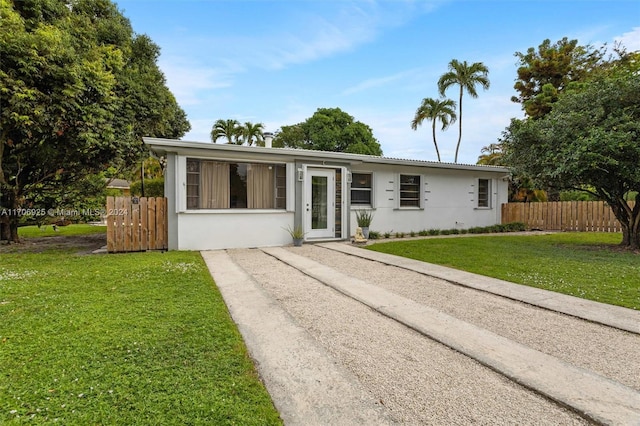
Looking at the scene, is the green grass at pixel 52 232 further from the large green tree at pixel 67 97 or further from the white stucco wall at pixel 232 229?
the white stucco wall at pixel 232 229

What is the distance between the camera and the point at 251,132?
25.9 metres

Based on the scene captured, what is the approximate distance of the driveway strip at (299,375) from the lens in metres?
1.78

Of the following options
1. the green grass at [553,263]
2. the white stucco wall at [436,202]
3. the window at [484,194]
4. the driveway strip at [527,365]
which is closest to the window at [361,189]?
the white stucco wall at [436,202]

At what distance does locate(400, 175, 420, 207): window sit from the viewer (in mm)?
11281

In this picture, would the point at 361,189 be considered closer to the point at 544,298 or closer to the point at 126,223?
the point at 126,223

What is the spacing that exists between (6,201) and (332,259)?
852 centimetres

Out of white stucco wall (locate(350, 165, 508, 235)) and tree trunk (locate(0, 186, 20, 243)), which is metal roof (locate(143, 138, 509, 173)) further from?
tree trunk (locate(0, 186, 20, 243))

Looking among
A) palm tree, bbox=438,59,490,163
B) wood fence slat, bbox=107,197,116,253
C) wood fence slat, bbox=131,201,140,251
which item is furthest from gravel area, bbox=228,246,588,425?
palm tree, bbox=438,59,490,163

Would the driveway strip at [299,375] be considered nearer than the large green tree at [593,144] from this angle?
Yes

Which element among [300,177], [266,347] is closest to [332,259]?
[300,177]

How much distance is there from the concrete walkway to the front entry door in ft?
15.3

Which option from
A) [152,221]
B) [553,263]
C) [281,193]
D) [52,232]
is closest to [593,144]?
[553,263]

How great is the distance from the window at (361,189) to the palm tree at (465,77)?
13207 mm

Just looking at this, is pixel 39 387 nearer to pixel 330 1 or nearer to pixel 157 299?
pixel 157 299
